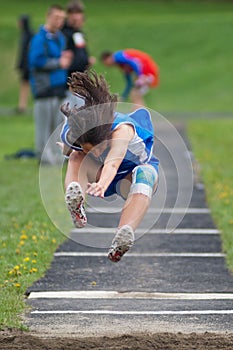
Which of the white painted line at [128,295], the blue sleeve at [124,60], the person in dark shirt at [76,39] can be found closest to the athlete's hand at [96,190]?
the white painted line at [128,295]

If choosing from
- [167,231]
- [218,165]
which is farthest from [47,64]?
[167,231]

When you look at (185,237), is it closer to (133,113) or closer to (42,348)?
(133,113)

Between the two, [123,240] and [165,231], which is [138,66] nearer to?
[165,231]

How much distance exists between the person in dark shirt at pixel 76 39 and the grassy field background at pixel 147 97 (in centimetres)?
180

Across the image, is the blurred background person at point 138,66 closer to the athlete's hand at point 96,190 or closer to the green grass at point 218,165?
the green grass at point 218,165

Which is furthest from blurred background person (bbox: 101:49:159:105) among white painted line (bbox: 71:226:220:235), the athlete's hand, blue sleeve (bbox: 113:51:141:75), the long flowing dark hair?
the athlete's hand

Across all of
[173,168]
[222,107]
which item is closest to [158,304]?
[173,168]

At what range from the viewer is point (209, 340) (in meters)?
5.88

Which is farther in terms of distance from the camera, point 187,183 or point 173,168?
point 173,168

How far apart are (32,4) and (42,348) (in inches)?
1500

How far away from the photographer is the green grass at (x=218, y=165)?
10298 millimetres

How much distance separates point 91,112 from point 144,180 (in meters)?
0.66

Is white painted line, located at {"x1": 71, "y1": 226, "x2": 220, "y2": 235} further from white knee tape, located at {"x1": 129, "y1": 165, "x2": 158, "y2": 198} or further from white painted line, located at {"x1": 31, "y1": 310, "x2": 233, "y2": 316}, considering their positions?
white painted line, located at {"x1": 31, "y1": 310, "x2": 233, "y2": 316}

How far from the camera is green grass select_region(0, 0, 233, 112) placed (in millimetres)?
30812
